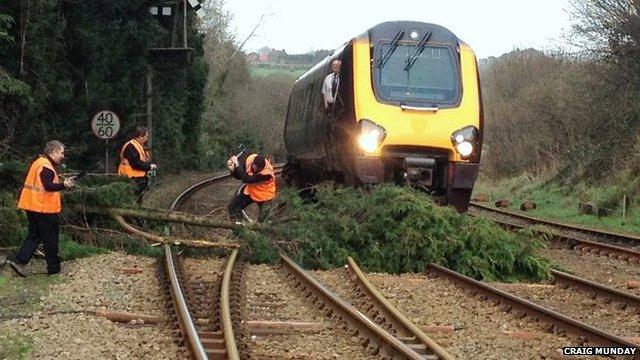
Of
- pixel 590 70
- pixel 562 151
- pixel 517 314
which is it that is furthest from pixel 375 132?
pixel 562 151

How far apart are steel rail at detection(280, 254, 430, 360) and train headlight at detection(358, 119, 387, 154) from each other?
3.10 metres

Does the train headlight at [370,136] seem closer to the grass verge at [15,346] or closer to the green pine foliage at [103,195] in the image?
the green pine foliage at [103,195]

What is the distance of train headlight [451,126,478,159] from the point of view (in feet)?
45.1

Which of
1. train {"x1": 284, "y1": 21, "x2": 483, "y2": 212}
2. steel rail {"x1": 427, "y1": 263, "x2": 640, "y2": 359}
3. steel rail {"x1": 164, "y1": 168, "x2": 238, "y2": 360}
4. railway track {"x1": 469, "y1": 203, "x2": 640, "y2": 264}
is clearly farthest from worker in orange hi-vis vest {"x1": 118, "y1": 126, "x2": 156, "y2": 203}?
railway track {"x1": 469, "y1": 203, "x2": 640, "y2": 264}

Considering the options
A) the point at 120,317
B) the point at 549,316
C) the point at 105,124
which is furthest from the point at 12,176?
the point at 105,124

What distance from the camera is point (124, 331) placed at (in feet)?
24.7

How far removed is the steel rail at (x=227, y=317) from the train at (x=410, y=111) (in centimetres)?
370

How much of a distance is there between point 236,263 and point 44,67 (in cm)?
1111

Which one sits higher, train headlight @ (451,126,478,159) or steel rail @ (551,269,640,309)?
train headlight @ (451,126,478,159)

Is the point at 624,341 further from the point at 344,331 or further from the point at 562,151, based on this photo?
the point at 562,151

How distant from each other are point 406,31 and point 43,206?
6.45m

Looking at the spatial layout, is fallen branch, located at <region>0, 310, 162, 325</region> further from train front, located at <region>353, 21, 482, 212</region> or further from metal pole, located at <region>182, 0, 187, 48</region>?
metal pole, located at <region>182, 0, 187, 48</region>

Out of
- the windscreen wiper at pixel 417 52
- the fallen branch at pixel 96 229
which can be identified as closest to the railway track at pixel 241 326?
the fallen branch at pixel 96 229

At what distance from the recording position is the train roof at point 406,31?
46.7ft
